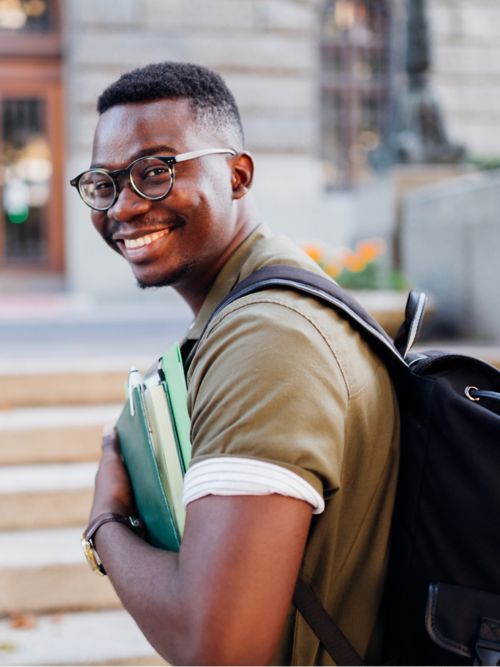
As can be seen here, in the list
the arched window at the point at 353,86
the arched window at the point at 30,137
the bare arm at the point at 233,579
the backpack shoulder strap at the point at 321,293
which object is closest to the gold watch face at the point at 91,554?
the bare arm at the point at 233,579

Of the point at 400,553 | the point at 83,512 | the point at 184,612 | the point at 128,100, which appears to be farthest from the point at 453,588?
the point at 83,512

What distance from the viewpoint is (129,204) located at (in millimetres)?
1530

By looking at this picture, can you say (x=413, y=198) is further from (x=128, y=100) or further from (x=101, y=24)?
(x=128, y=100)

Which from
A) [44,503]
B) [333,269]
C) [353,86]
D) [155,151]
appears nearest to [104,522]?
[155,151]

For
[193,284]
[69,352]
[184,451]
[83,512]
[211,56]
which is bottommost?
[83,512]

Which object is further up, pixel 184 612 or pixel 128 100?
pixel 128 100

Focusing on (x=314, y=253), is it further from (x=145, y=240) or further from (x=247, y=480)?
(x=247, y=480)

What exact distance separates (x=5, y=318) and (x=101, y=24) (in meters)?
5.19

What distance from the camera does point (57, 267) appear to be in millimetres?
11938

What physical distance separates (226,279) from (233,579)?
669 mm

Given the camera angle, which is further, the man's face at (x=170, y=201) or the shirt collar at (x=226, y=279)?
the shirt collar at (x=226, y=279)

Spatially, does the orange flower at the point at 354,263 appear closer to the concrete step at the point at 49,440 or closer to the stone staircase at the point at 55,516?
the stone staircase at the point at 55,516

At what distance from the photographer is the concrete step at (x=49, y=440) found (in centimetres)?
453

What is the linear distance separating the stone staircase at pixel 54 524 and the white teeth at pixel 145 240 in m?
2.30
